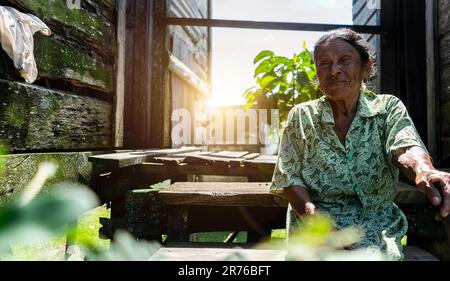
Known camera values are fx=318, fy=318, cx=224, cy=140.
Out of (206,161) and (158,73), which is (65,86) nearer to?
(206,161)

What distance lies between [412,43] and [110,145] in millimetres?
3919

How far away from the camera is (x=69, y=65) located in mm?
2357

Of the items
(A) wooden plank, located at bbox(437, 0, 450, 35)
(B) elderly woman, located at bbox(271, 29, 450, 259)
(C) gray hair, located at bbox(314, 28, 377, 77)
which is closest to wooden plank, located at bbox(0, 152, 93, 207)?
(B) elderly woman, located at bbox(271, 29, 450, 259)

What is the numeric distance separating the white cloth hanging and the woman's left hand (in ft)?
6.33

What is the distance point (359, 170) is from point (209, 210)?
4.17 feet

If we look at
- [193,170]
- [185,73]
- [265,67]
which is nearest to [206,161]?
[193,170]

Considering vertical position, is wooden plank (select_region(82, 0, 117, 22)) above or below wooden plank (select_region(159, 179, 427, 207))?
above

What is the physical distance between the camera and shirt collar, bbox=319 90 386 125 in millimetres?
1617

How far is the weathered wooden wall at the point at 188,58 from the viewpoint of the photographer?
505 cm

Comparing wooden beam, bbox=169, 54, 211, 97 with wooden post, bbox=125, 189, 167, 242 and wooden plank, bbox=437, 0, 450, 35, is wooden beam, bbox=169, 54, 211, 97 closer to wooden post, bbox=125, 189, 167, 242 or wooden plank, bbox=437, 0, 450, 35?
wooden post, bbox=125, 189, 167, 242

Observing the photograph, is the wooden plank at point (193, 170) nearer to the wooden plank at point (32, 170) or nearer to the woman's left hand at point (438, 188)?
the wooden plank at point (32, 170)
